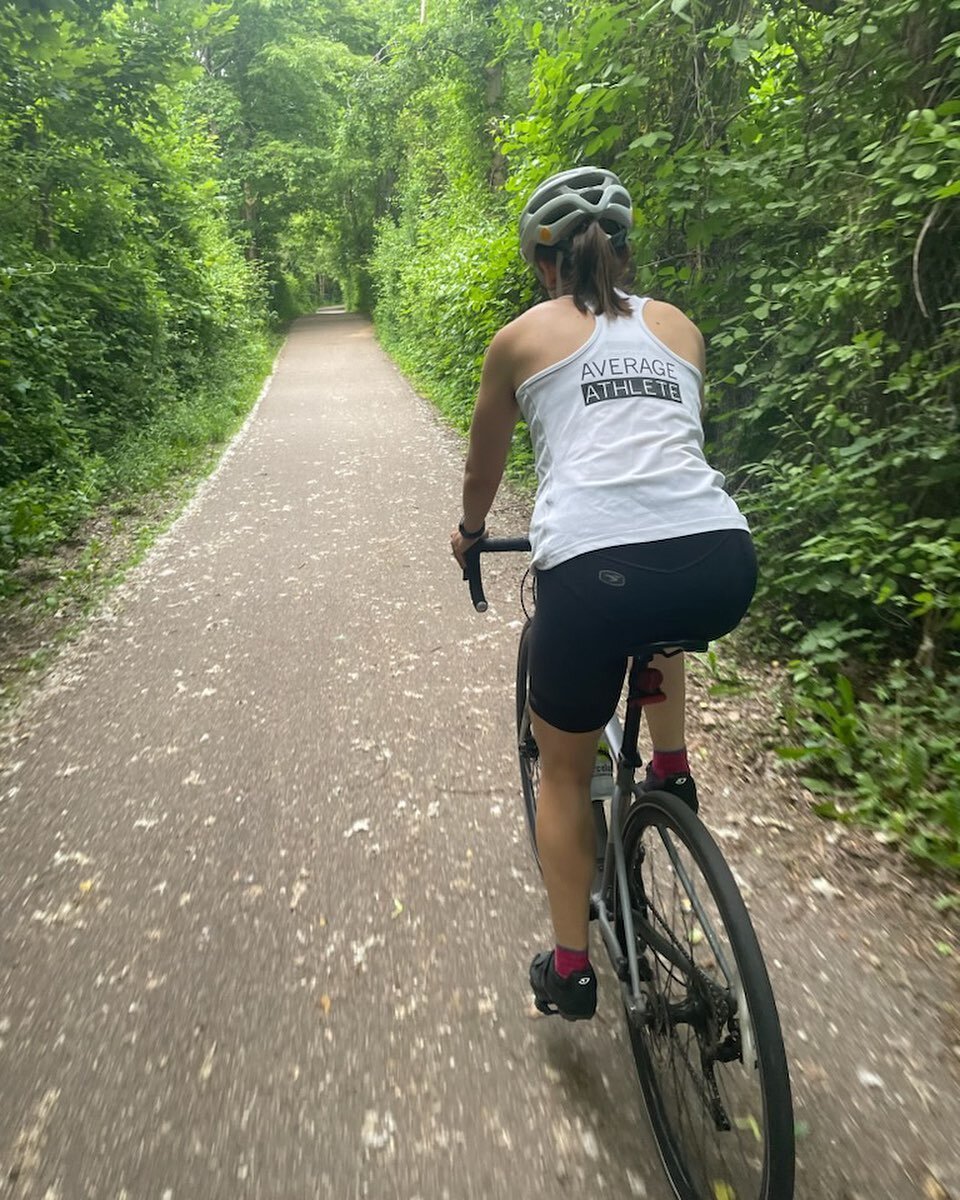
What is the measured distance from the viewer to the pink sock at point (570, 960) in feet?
6.51

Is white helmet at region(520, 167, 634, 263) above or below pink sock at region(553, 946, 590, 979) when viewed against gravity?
above

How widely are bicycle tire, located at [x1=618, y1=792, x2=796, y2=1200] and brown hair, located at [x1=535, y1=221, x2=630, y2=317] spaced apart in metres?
1.18

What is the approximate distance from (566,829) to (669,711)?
16.2 inches

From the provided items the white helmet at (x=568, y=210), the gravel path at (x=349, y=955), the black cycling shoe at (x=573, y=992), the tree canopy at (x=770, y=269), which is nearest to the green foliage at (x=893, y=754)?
the tree canopy at (x=770, y=269)

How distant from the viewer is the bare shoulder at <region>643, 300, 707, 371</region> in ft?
5.93

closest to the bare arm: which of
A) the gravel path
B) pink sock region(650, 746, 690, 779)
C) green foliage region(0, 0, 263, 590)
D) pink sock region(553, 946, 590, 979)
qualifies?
pink sock region(650, 746, 690, 779)

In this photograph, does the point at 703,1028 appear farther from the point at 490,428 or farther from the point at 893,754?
the point at 893,754

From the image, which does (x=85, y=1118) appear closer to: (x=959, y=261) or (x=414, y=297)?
(x=959, y=261)

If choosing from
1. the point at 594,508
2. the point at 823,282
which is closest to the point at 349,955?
the point at 594,508

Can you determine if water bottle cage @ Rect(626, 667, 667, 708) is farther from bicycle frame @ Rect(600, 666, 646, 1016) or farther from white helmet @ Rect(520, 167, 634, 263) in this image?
white helmet @ Rect(520, 167, 634, 263)

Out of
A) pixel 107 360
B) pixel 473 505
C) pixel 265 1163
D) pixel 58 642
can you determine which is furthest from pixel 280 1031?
pixel 107 360

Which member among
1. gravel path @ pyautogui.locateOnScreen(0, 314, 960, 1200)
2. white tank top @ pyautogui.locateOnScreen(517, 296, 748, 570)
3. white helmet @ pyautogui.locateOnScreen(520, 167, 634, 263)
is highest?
white helmet @ pyautogui.locateOnScreen(520, 167, 634, 263)

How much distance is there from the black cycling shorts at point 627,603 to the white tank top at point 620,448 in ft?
0.11

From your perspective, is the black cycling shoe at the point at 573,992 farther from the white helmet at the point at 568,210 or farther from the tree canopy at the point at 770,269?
the white helmet at the point at 568,210
